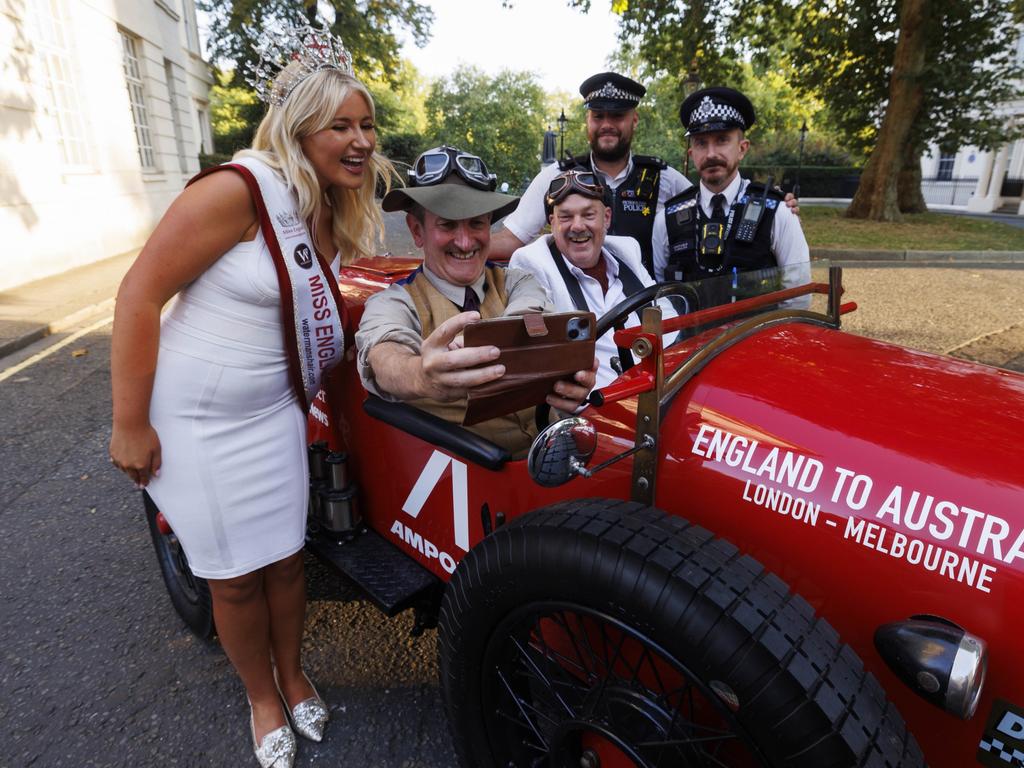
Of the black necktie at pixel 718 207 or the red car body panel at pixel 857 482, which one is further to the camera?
the black necktie at pixel 718 207

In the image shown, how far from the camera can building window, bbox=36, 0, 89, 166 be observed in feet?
31.2

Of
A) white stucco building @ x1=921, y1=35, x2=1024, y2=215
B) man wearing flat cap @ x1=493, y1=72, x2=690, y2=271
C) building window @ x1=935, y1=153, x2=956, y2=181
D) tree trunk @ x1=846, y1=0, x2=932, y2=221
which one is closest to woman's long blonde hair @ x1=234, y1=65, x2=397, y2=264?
man wearing flat cap @ x1=493, y1=72, x2=690, y2=271

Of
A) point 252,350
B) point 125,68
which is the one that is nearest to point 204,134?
point 125,68

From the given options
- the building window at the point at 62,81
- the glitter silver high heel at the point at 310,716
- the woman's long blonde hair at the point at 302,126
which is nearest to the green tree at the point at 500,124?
the building window at the point at 62,81

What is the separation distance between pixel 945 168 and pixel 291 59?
3839cm

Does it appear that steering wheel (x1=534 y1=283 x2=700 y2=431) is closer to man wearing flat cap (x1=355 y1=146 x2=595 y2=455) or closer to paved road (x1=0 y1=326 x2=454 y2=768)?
man wearing flat cap (x1=355 y1=146 x2=595 y2=455)

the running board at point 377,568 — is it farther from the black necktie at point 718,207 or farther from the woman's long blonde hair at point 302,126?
the black necktie at point 718,207

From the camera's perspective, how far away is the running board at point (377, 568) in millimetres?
1989

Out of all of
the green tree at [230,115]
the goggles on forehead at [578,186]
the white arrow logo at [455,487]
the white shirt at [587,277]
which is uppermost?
the green tree at [230,115]

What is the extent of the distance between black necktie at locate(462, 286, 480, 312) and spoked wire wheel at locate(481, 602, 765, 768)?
3.15 feet

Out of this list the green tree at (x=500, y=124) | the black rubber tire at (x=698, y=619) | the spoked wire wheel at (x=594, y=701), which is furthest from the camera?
the green tree at (x=500, y=124)

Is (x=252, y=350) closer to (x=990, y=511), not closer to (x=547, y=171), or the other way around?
(x=990, y=511)

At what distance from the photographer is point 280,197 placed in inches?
66.2

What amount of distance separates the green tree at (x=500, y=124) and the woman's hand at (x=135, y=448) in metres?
24.3
